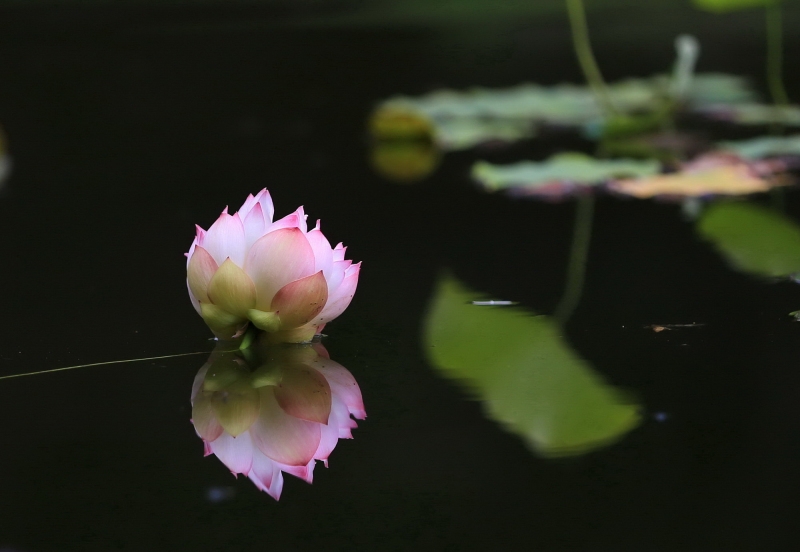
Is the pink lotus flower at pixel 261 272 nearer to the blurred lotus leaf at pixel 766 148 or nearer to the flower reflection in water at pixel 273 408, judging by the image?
the flower reflection in water at pixel 273 408

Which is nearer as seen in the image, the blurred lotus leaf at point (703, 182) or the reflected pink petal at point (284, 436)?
the reflected pink petal at point (284, 436)

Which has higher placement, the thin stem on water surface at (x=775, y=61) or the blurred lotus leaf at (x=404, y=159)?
the thin stem on water surface at (x=775, y=61)

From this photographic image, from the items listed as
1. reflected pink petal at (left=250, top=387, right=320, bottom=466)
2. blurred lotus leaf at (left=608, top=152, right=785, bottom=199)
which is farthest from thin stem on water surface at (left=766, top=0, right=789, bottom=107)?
reflected pink petal at (left=250, top=387, right=320, bottom=466)

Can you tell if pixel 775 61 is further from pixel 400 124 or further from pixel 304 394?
pixel 304 394

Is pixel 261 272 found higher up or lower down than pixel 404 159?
higher up

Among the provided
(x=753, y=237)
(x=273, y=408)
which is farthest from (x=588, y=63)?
(x=273, y=408)

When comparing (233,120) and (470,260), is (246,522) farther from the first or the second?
(233,120)

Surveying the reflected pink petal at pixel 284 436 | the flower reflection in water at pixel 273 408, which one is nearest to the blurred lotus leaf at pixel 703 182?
the flower reflection in water at pixel 273 408

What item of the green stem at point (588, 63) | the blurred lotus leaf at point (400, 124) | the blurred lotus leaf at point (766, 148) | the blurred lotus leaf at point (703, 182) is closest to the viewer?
the blurred lotus leaf at point (703, 182)
